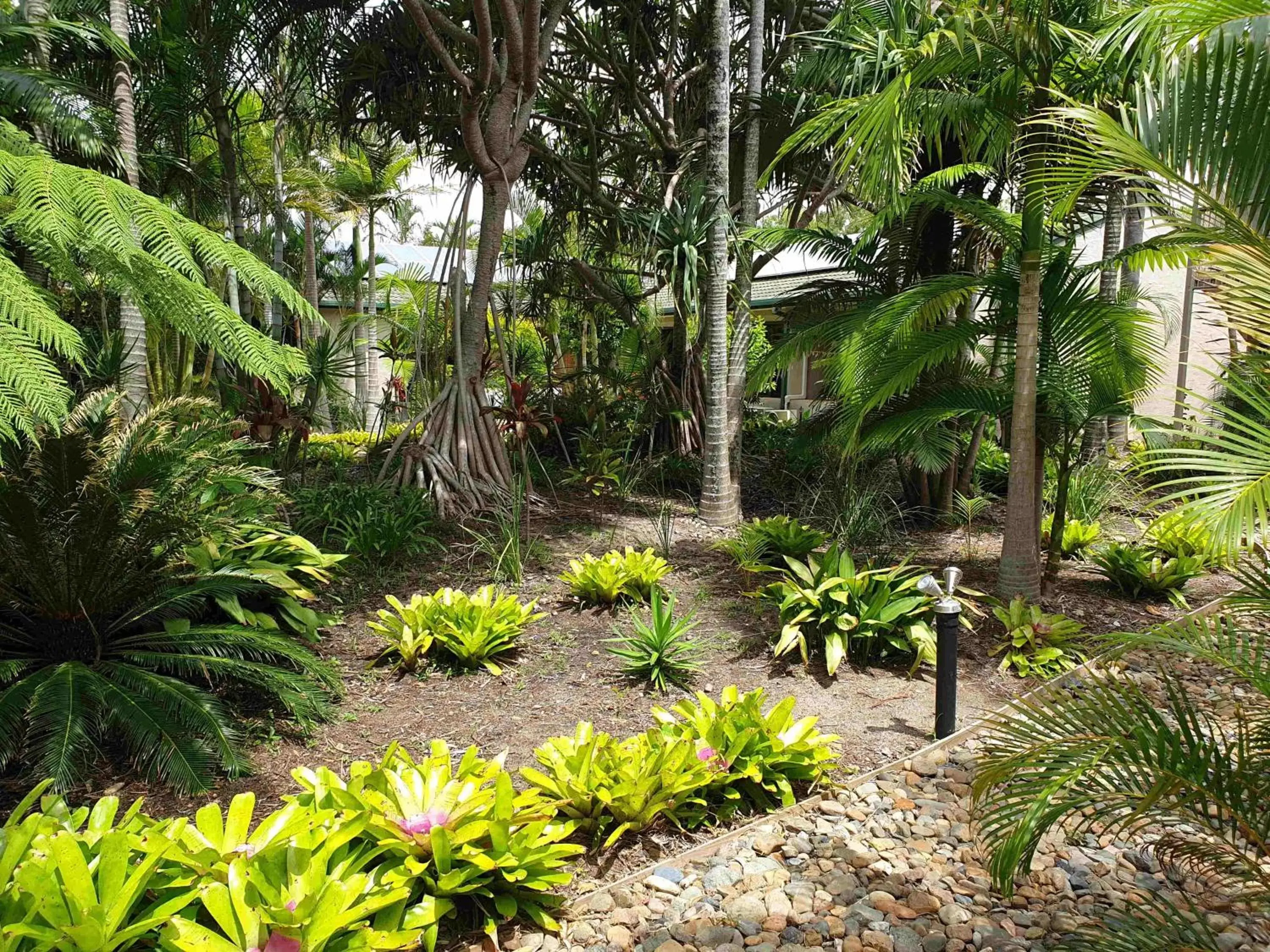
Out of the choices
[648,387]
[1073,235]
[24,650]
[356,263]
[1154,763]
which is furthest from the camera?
[356,263]

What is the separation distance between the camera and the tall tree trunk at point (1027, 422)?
4.78m

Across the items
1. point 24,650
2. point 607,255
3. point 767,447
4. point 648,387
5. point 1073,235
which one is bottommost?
point 24,650

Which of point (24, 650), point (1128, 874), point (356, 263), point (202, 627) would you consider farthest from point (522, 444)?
point (356, 263)

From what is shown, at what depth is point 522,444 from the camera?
668 centimetres

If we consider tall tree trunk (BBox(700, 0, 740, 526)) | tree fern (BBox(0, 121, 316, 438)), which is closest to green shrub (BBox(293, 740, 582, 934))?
tree fern (BBox(0, 121, 316, 438))

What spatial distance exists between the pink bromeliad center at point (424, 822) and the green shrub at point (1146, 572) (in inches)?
209

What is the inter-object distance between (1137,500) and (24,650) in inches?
353

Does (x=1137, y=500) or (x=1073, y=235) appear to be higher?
(x=1073, y=235)

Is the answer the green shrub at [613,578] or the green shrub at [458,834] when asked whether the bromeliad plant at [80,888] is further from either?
the green shrub at [613,578]

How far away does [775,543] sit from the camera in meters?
5.79

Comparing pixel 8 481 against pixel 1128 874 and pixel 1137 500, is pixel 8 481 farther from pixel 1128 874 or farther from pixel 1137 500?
pixel 1137 500

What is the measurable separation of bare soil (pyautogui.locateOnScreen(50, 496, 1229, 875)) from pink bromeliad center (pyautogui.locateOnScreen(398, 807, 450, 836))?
682 millimetres

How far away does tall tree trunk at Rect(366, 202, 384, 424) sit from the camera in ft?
59.4

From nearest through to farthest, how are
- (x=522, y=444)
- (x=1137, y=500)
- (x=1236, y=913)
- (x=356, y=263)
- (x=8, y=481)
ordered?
(x=1236, y=913), (x=8, y=481), (x=522, y=444), (x=1137, y=500), (x=356, y=263)
